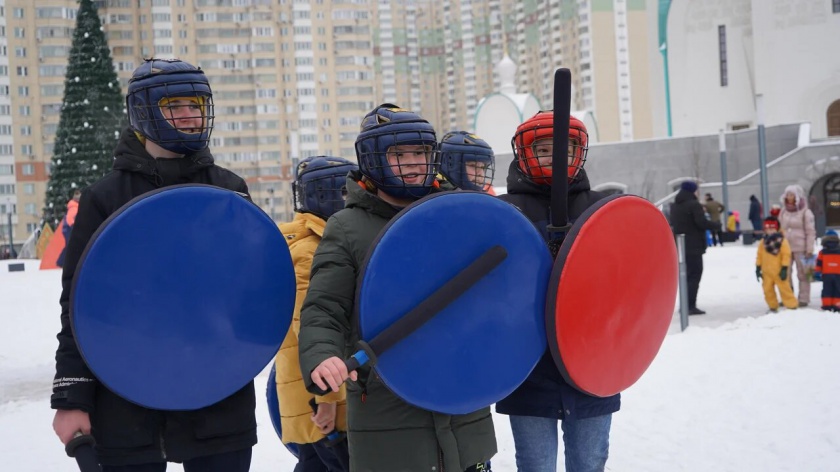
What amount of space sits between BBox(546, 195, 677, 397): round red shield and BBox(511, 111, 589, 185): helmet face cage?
1.16ft

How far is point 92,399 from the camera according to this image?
2.77 meters

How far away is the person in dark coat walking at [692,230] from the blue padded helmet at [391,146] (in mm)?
9721

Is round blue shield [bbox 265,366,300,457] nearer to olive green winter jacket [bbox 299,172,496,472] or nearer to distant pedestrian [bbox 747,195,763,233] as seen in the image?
olive green winter jacket [bbox 299,172,496,472]

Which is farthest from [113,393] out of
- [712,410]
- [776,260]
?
[776,260]

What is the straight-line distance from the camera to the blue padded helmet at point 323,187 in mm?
4191

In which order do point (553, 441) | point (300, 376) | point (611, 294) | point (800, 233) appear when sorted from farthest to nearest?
point (800, 233)
point (300, 376)
point (553, 441)
point (611, 294)

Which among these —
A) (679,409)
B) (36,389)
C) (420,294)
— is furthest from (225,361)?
(36,389)

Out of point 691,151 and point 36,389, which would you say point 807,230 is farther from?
point 691,151

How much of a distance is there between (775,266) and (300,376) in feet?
31.2

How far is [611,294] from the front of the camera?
3115mm

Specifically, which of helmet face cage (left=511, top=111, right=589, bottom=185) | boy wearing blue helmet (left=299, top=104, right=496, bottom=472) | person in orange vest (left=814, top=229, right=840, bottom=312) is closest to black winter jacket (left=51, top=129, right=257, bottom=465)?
boy wearing blue helmet (left=299, top=104, right=496, bottom=472)

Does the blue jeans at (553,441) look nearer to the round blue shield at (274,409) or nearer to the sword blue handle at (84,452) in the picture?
the round blue shield at (274,409)

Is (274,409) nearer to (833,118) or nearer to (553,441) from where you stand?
(553,441)

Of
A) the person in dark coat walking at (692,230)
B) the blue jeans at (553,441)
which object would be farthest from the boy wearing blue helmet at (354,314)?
the person in dark coat walking at (692,230)
